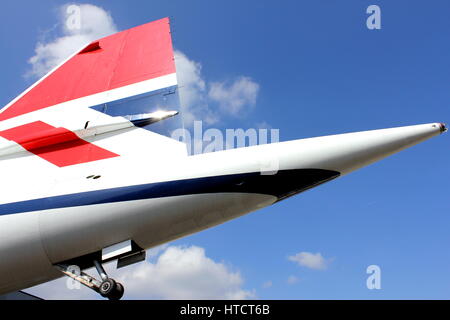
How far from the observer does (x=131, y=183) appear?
5684 millimetres

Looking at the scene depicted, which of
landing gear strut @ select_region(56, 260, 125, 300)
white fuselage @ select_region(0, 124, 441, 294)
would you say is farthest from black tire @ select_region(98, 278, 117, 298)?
white fuselage @ select_region(0, 124, 441, 294)

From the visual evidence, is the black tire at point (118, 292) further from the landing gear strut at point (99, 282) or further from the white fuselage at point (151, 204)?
the white fuselage at point (151, 204)

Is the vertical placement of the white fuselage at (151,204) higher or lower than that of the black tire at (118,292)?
higher

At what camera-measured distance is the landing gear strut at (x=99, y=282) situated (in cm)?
536

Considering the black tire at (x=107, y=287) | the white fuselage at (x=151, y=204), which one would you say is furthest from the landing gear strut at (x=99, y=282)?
the white fuselage at (x=151, y=204)

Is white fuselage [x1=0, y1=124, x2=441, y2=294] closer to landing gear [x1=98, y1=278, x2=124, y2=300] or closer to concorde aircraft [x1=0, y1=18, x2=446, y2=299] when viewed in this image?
concorde aircraft [x1=0, y1=18, x2=446, y2=299]

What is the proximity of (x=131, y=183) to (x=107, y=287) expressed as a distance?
1568 mm

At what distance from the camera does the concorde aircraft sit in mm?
5379

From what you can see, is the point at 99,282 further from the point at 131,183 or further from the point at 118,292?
the point at 131,183

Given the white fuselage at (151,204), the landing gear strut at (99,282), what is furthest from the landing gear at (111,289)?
the white fuselage at (151,204)

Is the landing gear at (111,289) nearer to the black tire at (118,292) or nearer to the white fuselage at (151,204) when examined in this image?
Answer: the black tire at (118,292)

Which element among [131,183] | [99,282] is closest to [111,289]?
[99,282]

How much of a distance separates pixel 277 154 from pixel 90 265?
11.4 feet

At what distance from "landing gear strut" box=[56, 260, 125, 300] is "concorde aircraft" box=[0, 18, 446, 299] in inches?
0.6
